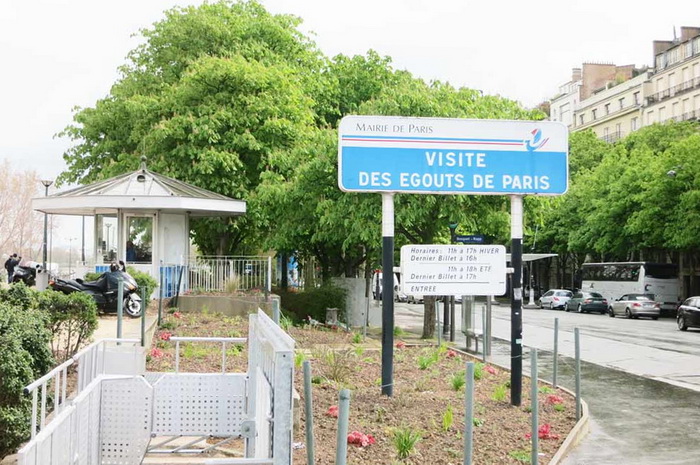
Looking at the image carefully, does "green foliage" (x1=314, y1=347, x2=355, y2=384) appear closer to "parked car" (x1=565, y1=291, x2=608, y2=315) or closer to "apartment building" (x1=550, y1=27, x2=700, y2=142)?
"parked car" (x1=565, y1=291, x2=608, y2=315)

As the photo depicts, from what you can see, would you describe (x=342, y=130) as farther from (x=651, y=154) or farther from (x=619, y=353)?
(x=651, y=154)

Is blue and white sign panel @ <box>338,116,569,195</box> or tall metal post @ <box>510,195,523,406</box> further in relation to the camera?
blue and white sign panel @ <box>338,116,569,195</box>

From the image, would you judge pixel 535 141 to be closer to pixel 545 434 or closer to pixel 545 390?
pixel 545 390

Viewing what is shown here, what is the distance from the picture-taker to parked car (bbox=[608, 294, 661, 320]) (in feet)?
142

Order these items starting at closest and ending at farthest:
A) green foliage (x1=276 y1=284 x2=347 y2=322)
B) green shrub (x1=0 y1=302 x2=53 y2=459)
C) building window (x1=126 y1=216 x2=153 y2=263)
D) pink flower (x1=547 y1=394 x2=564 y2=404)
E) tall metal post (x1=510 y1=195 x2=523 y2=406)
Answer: green shrub (x1=0 y1=302 x2=53 y2=459) < tall metal post (x1=510 y1=195 x2=523 y2=406) < pink flower (x1=547 y1=394 x2=564 y2=404) < building window (x1=126 y1=216 x2=153 y2=263) < green foliage (x1=276 y1=284 x2=347 y2=322)

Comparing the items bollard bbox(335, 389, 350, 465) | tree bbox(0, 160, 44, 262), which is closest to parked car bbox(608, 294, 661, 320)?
bollard bbox(335, 389, 350, 465)

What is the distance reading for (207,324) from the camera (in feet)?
59.5

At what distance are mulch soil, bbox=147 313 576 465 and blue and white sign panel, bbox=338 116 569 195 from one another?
286cm

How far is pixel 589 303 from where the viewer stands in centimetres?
5038

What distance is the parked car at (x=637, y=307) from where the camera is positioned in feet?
142

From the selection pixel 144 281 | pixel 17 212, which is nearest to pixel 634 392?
pixel 144 281

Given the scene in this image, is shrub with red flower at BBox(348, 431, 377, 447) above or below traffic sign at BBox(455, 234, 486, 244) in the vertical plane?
below

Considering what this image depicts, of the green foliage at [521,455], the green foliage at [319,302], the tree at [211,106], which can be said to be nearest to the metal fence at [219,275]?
the green foliage at [319,302]

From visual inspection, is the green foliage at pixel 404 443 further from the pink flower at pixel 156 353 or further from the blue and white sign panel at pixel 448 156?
the pink flower at pixel 156 353
